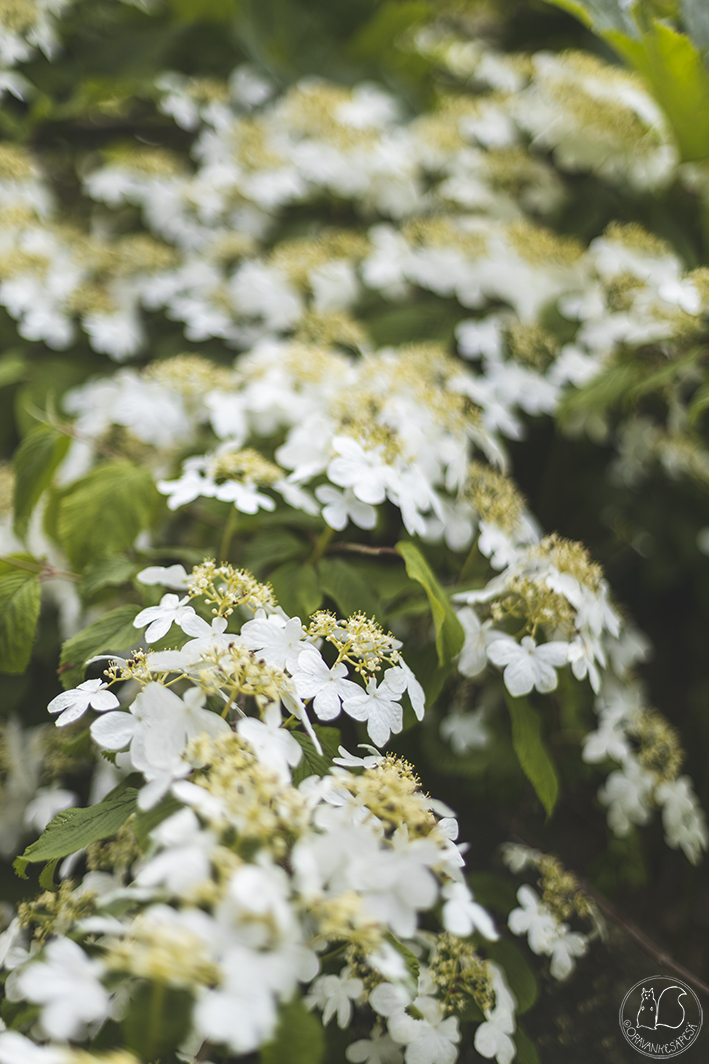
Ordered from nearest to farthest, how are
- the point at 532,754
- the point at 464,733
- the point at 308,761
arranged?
the point at 308,761 < the point at 532,754 < the point at 464,733

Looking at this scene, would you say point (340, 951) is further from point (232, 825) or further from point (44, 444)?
point (44, 444)

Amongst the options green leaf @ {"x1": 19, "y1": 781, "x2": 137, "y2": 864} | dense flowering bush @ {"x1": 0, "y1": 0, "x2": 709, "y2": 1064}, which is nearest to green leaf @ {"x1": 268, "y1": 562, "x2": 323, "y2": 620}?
dense flowering bush @ {"x1": 0, "y1": 0, "x2": 709, "y2": 1064}

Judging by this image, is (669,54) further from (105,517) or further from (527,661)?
(105,517)

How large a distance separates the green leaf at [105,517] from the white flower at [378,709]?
546mm

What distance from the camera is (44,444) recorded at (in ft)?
3.83

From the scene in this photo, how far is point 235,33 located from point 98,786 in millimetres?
2248

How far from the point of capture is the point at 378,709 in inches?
32.0

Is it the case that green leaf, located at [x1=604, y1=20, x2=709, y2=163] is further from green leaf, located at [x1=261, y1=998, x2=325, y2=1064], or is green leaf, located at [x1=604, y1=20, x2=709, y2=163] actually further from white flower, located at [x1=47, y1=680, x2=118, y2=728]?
green leaf, located at [x1=261, y1=998, x2=325, y2=1064]

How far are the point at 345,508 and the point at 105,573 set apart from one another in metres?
0.40

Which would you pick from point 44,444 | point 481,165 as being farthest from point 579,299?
point 44,444

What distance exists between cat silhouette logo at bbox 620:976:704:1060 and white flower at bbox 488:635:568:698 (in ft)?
2.03

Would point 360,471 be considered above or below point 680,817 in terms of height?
above

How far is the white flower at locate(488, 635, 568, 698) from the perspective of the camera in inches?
37.8

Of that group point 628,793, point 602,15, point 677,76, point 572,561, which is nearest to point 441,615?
point 572,561
